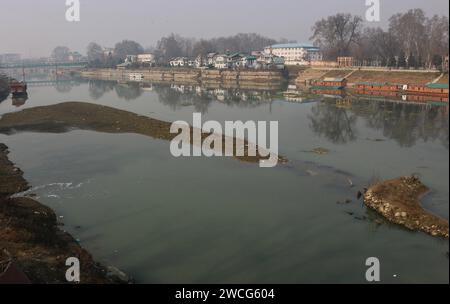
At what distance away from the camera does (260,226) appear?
Answer: 47.4 feet

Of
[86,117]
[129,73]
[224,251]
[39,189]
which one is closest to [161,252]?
[224,251]

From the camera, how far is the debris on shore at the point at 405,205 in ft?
45.7

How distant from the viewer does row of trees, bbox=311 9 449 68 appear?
58.3m

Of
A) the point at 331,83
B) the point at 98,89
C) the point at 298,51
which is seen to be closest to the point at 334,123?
the point at 331,83

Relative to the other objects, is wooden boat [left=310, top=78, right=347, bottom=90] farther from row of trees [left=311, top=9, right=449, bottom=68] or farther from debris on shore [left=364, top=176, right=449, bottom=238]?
debris on shore [left=364, top=176, right=449, bottom=238]

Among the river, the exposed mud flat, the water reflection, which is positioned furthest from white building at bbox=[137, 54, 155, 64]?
the river

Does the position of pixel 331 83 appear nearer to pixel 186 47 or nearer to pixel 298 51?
pixel 298 51

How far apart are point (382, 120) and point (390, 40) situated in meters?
44.4

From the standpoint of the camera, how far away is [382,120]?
35750 mm

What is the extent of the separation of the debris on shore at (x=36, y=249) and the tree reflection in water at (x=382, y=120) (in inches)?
780

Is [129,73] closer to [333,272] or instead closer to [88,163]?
[88,163]

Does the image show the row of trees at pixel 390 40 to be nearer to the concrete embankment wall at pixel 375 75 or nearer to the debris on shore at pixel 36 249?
the concrete embankment wall at pixel 375 75

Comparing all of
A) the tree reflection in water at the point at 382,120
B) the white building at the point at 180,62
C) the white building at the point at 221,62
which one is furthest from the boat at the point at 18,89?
the white building at the point at 180,62
